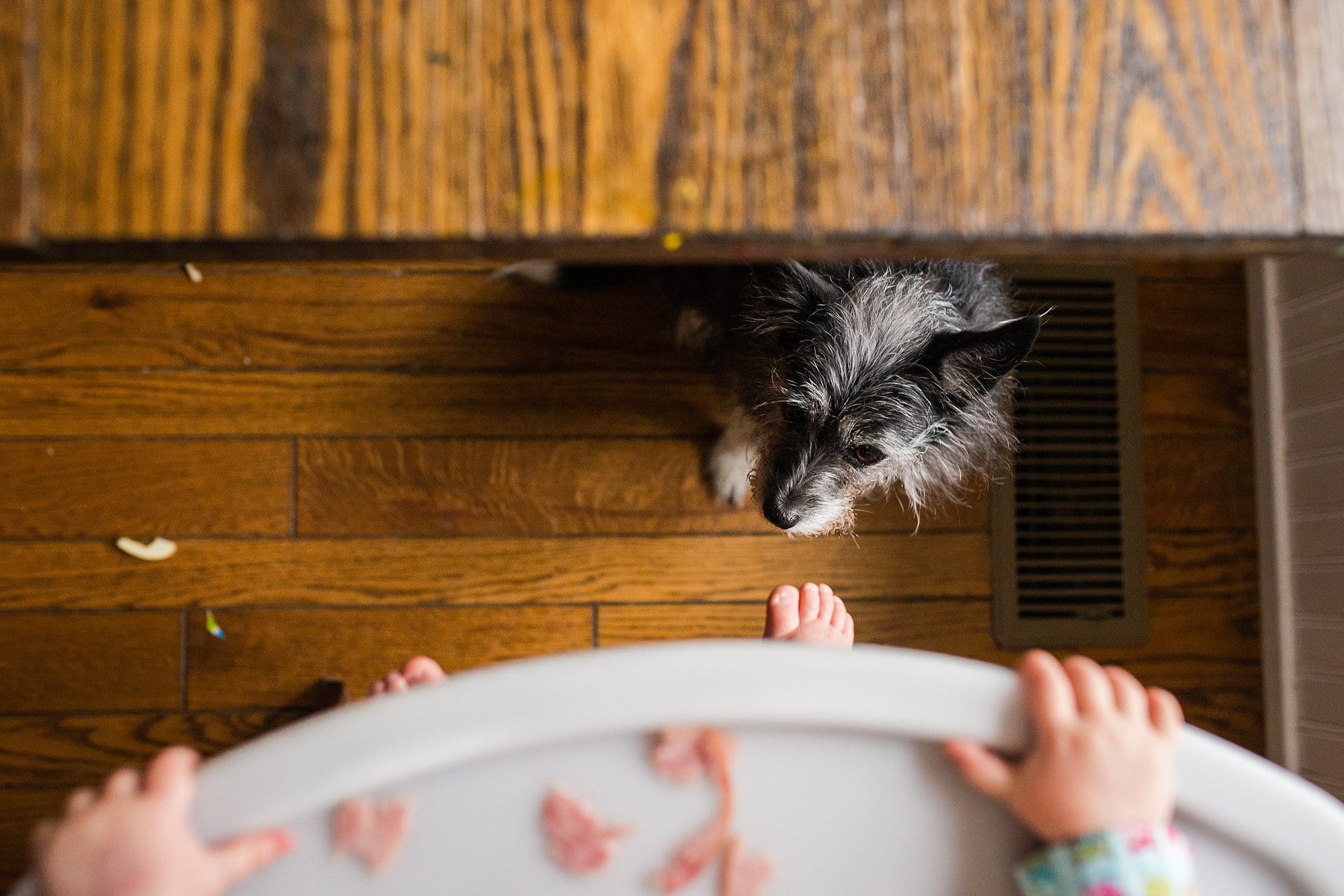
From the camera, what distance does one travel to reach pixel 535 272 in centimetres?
149

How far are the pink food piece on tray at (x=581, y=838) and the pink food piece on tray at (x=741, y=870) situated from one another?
82 mm

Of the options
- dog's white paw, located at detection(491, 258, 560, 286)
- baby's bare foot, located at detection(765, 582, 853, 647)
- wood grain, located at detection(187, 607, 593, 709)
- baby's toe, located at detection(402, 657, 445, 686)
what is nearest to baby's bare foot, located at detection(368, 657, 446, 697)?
baby's toe, located at detection(402, 657, 445, 686)

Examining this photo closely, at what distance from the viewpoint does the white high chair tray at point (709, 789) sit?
0.59 metres

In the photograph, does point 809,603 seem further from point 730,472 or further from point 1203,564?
point 1203,564

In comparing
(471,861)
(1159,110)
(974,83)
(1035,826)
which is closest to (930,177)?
(974,83)

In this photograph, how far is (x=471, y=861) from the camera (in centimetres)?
63

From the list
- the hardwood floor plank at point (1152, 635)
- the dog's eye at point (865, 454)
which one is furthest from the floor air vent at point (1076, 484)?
the dog's eye at point (865, 454)

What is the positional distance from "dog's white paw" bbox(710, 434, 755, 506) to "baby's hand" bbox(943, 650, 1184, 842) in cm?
87

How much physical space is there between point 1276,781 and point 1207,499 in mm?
1131

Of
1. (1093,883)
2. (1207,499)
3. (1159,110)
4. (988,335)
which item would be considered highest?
(1159,110)

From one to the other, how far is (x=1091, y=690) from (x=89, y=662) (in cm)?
159

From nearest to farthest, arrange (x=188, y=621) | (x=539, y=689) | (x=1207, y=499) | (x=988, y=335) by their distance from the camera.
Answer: (x=539, y=689), (x=988, y=335), (x=188, y=621), (x=1207, y=499)

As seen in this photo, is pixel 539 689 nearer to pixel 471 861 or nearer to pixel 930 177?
pixel 471 861

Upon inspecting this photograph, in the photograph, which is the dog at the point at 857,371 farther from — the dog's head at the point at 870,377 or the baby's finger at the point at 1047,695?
the baby's finger at the point at 1047,695
